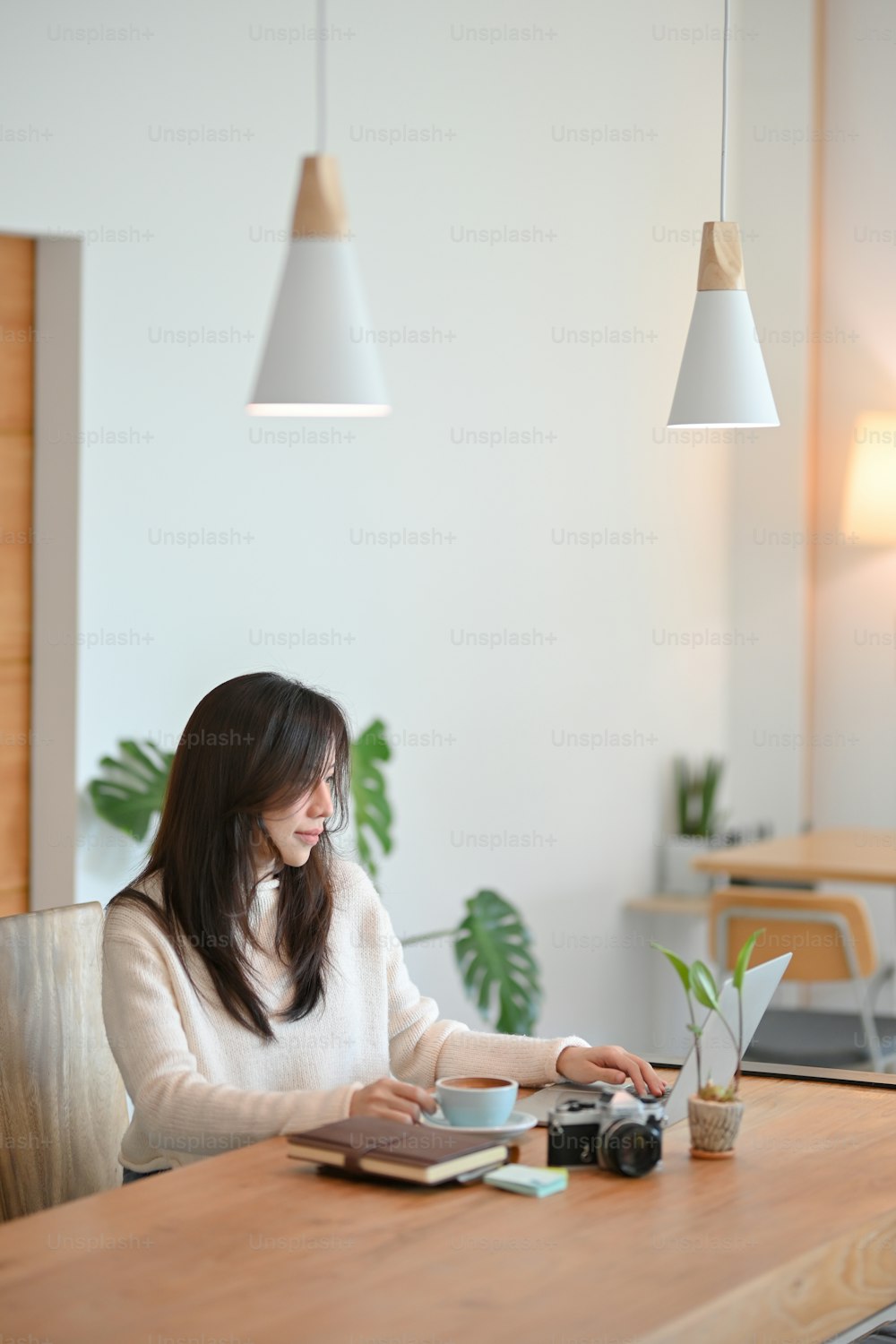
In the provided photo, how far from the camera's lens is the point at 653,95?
5047mm

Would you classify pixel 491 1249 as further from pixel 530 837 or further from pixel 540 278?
pixel 540 278

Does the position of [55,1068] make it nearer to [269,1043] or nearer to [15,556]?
[269,1043]

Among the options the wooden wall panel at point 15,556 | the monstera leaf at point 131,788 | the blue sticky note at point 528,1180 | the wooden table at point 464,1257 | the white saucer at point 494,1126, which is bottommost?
the wooden table at point 464,1257

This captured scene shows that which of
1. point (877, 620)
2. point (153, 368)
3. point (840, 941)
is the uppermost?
point (153, 368)

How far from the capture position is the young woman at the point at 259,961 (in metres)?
2.06

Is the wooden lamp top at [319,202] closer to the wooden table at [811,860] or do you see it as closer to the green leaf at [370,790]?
the green leaf at [370,790]

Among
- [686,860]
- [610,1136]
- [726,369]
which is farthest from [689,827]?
[610,1136]

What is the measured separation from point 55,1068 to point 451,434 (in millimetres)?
2511

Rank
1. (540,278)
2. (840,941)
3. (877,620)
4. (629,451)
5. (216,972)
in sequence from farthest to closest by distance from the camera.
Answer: (877,620), (629,451), (540,278), (840,941), (216,972)

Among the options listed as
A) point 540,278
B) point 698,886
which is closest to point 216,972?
point 540,278

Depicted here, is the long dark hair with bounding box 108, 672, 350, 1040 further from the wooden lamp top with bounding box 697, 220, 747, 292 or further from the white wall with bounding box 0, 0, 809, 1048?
the white wall with bounding box 0, 0, 809, 1048

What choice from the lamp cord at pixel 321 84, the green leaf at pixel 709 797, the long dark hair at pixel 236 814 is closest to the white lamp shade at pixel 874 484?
the green leaf at pixel 709 797

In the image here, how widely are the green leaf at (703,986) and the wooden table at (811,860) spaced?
2.59m

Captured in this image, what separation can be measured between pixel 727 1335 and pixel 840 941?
2831 millimetres
